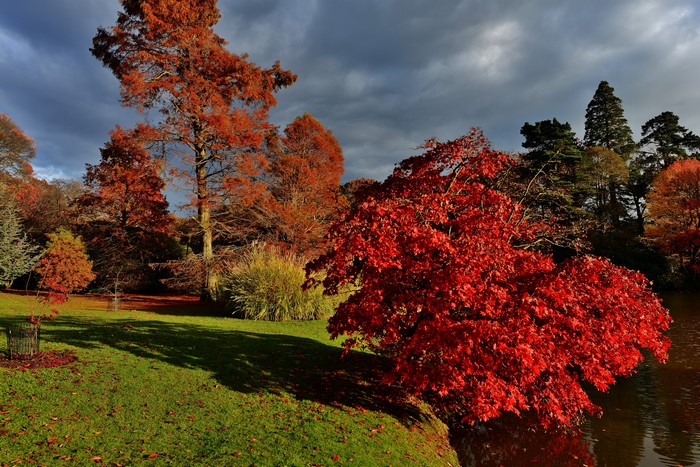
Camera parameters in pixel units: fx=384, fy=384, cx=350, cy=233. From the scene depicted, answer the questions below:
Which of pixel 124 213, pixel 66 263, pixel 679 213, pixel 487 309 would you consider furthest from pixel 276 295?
pixel 679 213

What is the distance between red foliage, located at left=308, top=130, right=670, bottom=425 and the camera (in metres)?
5.34

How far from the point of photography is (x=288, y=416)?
582 cm

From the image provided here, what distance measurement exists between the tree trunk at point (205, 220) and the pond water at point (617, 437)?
1728cm

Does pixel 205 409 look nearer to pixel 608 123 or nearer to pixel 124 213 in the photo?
pixel 124 213

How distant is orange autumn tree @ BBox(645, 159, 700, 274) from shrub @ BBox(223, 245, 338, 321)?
3097cm

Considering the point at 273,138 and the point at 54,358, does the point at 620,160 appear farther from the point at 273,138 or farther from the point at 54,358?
the point at 54,358

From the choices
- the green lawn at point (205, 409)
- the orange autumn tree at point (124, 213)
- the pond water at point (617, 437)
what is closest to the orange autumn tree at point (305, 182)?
the orange autumn tree at point (124, 213)

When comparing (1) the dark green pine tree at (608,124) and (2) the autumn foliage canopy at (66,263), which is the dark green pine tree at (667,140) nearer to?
(1) the dark green pine tree at (608,124)

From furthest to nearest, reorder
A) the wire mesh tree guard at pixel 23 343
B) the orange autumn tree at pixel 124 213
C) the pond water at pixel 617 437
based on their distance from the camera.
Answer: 1. the orange autumn tree at pixel 124 213
2. the wire mesh tree guard at pixel 23 343
3. the pond water at pixel 617 437

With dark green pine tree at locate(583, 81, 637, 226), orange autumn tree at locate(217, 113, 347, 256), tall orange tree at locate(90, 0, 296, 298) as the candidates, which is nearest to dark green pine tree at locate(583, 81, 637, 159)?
dark green pine tree at locate(583, 81, 637, 226)

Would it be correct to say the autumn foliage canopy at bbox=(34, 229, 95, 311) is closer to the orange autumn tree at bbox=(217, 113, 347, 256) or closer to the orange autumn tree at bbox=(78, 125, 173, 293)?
the orange autumn tree at bbox=(78, 125, 173, 293)

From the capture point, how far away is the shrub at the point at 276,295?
1541cm

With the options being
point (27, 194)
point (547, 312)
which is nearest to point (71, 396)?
point (547, 312)

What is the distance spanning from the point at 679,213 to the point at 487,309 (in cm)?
3737
